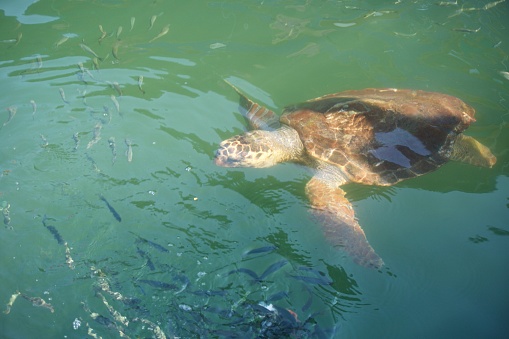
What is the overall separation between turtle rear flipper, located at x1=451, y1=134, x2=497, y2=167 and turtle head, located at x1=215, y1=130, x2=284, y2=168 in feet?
6.55

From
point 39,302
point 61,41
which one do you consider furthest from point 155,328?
point 61,41

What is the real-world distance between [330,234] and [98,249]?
2.17 meters

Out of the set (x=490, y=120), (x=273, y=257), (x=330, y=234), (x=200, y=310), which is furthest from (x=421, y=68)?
(x=200, y=310)

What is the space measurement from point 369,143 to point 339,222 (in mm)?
1064

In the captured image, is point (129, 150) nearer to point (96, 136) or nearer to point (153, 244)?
point (96, 136)

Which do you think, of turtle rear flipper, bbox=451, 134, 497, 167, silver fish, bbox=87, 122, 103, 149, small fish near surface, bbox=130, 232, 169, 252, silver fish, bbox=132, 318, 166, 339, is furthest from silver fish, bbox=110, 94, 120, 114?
turtle rear flipper, bbox=451, 134, 497, 167

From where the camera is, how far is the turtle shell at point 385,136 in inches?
141

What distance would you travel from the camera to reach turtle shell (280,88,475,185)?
11.8 ft

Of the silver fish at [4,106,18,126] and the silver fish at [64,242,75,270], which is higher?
the silver fish at [4,106,18,126]

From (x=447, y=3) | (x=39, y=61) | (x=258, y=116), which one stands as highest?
(x=447, y=3)

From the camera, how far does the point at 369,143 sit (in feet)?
12.0

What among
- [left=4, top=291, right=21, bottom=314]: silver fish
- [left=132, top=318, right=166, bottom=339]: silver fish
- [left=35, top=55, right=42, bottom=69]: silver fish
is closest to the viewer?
[left=132, top=318, right=166, bottom=339]: silver fish

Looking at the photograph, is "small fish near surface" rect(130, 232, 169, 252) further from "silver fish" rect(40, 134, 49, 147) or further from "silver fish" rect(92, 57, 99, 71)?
"silver fish" rect(92, 57, 99, 71)

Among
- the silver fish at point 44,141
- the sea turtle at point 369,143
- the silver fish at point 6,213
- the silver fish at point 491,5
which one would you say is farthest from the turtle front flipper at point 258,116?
the silver fish at point 491,5
